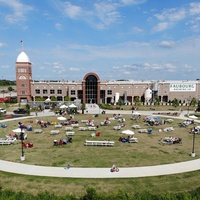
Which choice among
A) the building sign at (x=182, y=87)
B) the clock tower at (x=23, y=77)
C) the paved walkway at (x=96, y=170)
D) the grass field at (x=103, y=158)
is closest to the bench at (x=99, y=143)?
the grass field at (x=103, y=158)

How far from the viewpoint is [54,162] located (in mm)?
20609

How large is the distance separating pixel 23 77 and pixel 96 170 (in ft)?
210

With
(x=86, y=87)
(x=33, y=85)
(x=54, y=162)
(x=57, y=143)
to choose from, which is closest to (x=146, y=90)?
(x=86, y=87)

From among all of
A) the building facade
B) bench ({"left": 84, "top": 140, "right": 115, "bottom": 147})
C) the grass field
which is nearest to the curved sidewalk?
the grass field

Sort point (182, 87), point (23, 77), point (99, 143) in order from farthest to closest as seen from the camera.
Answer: point (182, 87)
point (23, 77)
point (99, 143)

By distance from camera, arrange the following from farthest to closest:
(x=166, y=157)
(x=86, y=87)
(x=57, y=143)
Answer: (x=86, y=87), (x=57, y=143), (x=166, y=157)

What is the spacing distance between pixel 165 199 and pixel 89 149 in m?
14.2

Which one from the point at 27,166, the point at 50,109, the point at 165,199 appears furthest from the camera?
the point at 50,109

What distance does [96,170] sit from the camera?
18688 millimetres

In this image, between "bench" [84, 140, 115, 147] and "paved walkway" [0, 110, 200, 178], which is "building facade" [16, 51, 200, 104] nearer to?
"bench" [84, 140, 115, 147]

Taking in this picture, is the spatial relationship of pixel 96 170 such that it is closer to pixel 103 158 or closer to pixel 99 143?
pixel 103 158

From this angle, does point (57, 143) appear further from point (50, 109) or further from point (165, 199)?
point (50, 109)

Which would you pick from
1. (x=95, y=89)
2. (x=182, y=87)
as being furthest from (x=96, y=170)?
(x=182, y=87)

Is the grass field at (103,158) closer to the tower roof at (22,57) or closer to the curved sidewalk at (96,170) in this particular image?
the curved sidewalk at (96,170)
